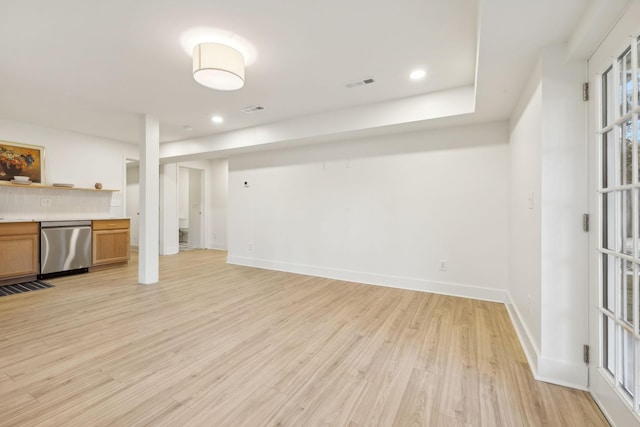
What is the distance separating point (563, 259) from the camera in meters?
1.74

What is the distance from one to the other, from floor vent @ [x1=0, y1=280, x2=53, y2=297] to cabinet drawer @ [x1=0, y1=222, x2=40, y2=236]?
2.41 ft

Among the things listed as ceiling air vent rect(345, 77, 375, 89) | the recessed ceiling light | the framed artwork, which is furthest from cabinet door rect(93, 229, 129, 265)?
the recessed ceiling light

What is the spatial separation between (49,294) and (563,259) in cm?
540

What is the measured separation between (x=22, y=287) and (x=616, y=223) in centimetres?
627

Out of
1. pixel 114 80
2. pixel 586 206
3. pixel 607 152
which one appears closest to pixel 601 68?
pixel 607 152

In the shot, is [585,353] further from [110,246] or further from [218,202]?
[218,202]

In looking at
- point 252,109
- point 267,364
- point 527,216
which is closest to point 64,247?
point 252,109

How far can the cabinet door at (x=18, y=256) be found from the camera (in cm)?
371

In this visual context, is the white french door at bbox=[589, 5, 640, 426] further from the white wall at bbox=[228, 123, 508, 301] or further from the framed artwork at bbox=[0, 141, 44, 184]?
the framed artwork at bbox=[0, 141, 44, 184]

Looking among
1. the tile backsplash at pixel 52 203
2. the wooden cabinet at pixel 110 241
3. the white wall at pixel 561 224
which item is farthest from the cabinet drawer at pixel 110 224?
the white wall at pixel 561 224

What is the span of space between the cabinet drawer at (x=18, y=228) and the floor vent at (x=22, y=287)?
2.41ft

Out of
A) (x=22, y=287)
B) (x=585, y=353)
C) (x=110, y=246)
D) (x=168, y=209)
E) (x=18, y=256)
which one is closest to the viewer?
(x=585, y=353)

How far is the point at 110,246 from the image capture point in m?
4.88

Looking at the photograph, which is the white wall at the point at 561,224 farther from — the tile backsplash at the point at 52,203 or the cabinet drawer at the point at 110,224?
the tile backsplash at the point at 52,203
